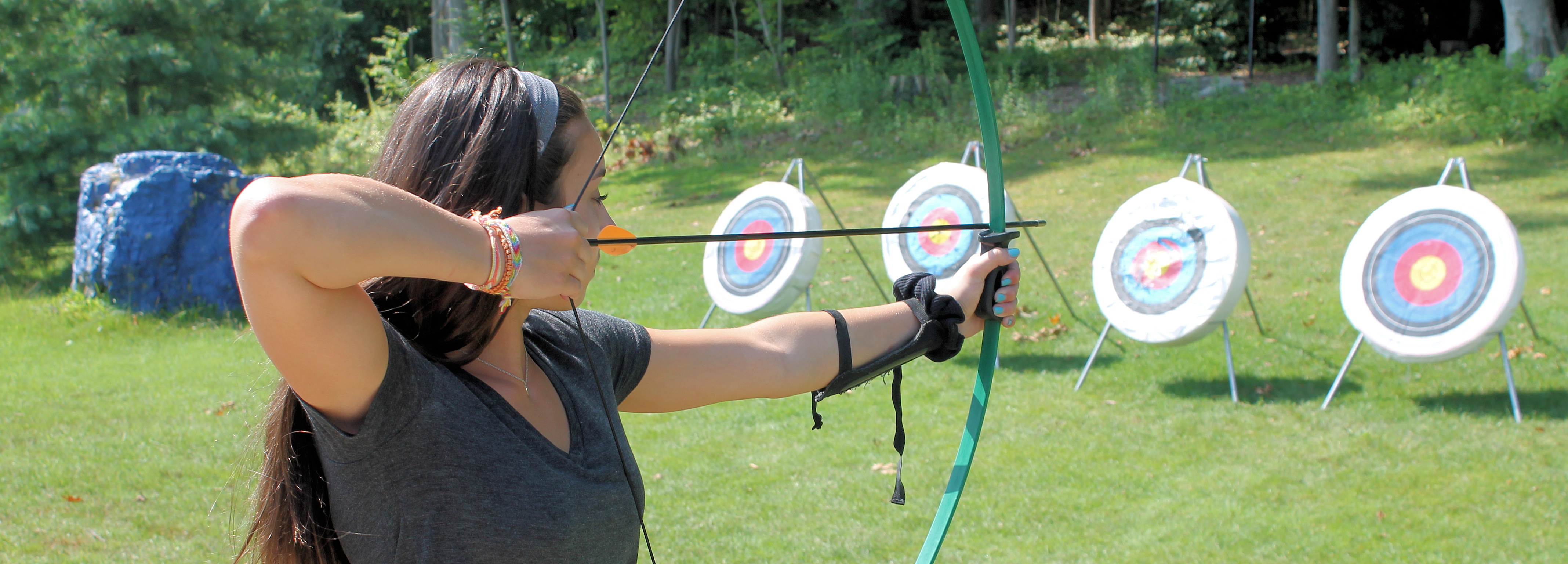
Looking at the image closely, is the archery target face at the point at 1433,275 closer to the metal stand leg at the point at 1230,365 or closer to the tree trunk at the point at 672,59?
the metal stand leg at the point at 1230,365

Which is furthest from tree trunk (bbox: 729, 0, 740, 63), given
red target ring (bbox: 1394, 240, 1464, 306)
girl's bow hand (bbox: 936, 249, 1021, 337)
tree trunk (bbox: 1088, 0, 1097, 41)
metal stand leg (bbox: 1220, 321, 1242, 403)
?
girl's bow hand (bbox: 936, 249, 1021, 337)

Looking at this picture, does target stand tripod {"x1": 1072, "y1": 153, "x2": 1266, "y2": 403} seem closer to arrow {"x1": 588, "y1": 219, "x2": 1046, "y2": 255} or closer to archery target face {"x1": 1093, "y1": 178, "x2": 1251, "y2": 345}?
archery target face {"x1": 1093, "y1": 178, "x2": 1251, "y2": 345}

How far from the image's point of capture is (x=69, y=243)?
7.02 metres

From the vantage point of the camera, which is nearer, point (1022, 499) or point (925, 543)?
point (925, 543)

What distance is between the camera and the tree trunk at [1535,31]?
27.5 ft

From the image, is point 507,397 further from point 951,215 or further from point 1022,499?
point 951,215

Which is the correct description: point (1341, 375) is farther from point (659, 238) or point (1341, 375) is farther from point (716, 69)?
point (716, 69)

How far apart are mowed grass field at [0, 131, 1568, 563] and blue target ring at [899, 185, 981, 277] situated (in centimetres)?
45

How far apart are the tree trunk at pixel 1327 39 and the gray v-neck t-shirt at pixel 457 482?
10524 mm

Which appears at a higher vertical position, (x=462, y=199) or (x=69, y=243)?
(x=462, y=199)

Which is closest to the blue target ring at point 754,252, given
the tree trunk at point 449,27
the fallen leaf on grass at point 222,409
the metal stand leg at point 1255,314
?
the metal stand leg at point 1255,314

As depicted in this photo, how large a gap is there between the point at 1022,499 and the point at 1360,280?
6.13 feet

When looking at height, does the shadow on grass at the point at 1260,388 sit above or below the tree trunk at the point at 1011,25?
below

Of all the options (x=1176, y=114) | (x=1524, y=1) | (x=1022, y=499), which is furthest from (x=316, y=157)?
(x=1524, y=1)
